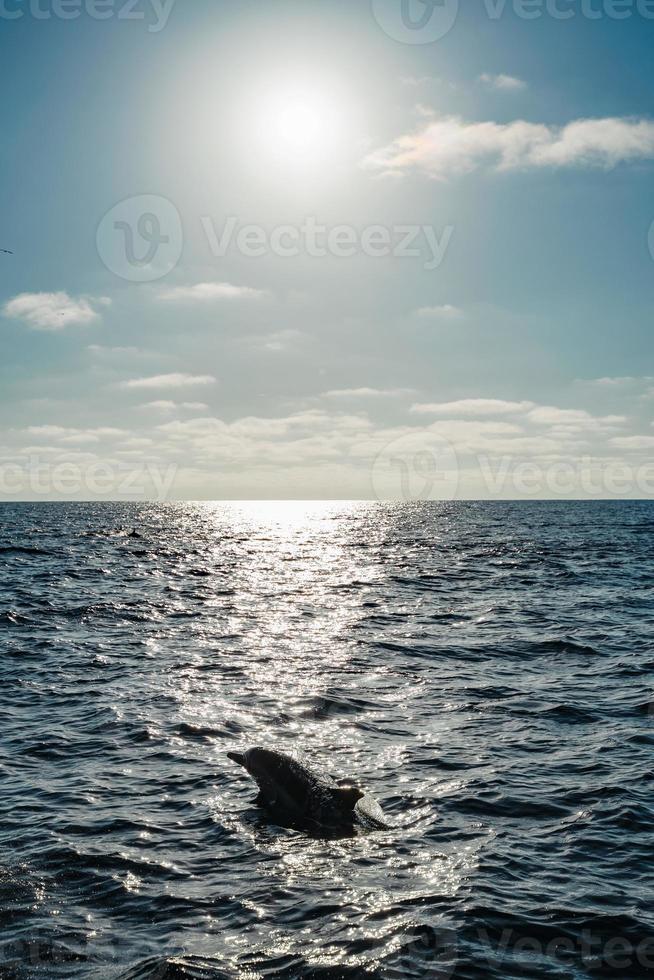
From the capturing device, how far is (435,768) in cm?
1210

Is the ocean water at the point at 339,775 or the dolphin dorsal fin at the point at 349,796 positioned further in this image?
the dolphin dorsal fin at the point at 349,796

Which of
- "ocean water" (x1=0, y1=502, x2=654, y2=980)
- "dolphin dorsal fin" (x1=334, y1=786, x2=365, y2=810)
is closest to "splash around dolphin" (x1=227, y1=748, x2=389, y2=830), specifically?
"dolphin dorsal fin" (x1=334, y1=786, x2=365, y2=810)

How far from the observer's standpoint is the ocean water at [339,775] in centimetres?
713

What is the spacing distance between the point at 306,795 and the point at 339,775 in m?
1.65

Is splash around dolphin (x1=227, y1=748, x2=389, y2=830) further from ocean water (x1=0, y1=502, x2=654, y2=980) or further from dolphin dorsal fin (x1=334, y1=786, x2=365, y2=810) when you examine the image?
ocean water (x1=0, y1=502, x2=654, y2=980)

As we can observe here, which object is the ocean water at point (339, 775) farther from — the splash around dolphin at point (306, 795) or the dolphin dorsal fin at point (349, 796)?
the dolphin dorsal fin at point (349, 796)

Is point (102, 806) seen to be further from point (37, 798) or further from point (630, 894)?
point (630, 894)

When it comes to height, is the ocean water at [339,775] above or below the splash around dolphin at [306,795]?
below

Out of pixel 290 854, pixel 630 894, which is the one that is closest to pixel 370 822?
pixel 290 854

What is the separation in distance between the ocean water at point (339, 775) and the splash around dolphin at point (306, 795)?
11.4 inches

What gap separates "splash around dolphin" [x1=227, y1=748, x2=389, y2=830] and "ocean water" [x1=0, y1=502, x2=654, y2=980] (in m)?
0.29

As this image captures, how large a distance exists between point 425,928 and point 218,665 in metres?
12.8

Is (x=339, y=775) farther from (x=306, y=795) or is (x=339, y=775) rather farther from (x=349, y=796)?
(x=349, y=796)

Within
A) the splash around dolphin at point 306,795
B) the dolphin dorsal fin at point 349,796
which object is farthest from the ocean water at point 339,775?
the dolphin dorsal fin at point 349,796
